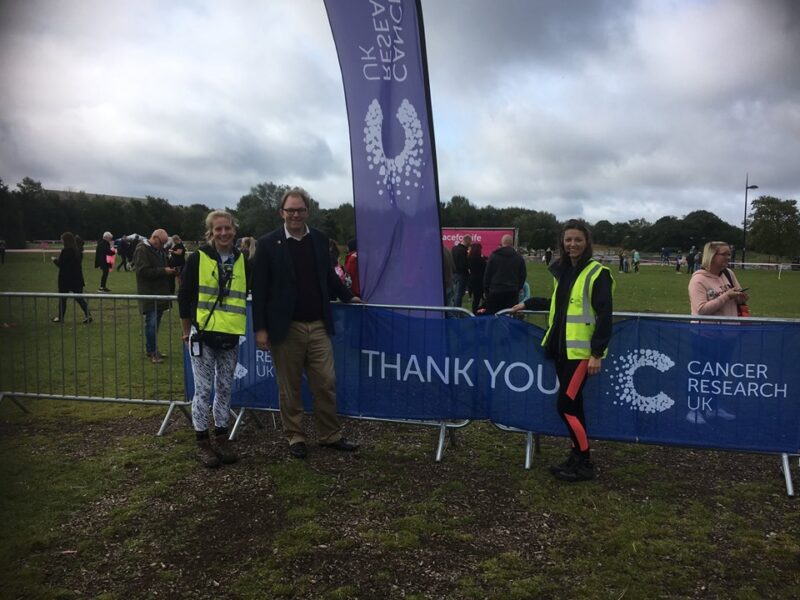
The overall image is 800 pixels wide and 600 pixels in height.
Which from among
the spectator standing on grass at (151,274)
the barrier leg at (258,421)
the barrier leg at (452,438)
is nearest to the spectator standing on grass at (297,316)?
the barrier leg at (258,421)

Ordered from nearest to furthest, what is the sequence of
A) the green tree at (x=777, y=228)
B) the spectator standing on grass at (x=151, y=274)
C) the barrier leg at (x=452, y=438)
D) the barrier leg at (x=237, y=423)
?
the barrier leg at (x=452, y=438) < the barrier leg at (x=237, y=423) < the spectator standing on grass at (x=151, y=274) < the green tree at (x=777, y=228)

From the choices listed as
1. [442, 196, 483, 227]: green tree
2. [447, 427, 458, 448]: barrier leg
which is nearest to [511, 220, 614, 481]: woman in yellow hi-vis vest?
[447, 427, 458, 448]: barrier leg

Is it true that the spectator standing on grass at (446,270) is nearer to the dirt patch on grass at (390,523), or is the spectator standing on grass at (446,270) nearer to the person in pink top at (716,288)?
the dirt patch on grass at (390,523)

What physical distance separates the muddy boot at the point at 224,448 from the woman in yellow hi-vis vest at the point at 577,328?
2.58 meters

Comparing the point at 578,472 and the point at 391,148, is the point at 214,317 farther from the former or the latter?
the point at 578,472

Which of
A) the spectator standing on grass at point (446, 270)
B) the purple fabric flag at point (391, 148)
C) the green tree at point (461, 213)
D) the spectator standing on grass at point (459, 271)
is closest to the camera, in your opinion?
the purple fabric flag at point (391, 148)

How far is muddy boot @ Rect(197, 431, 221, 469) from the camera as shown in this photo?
456 cm

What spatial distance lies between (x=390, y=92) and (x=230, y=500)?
366cm

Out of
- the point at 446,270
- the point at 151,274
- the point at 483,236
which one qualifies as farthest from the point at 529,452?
the point at 483,236

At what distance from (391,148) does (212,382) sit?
257 cm

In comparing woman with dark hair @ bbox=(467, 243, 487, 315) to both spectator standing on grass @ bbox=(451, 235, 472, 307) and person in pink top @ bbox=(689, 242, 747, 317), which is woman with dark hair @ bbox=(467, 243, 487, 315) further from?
person in pink top @ bbox=(689, 242, 747, 317)

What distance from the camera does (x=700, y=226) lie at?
108625mm

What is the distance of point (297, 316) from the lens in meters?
4.75

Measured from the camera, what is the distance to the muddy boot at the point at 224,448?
465 cm
